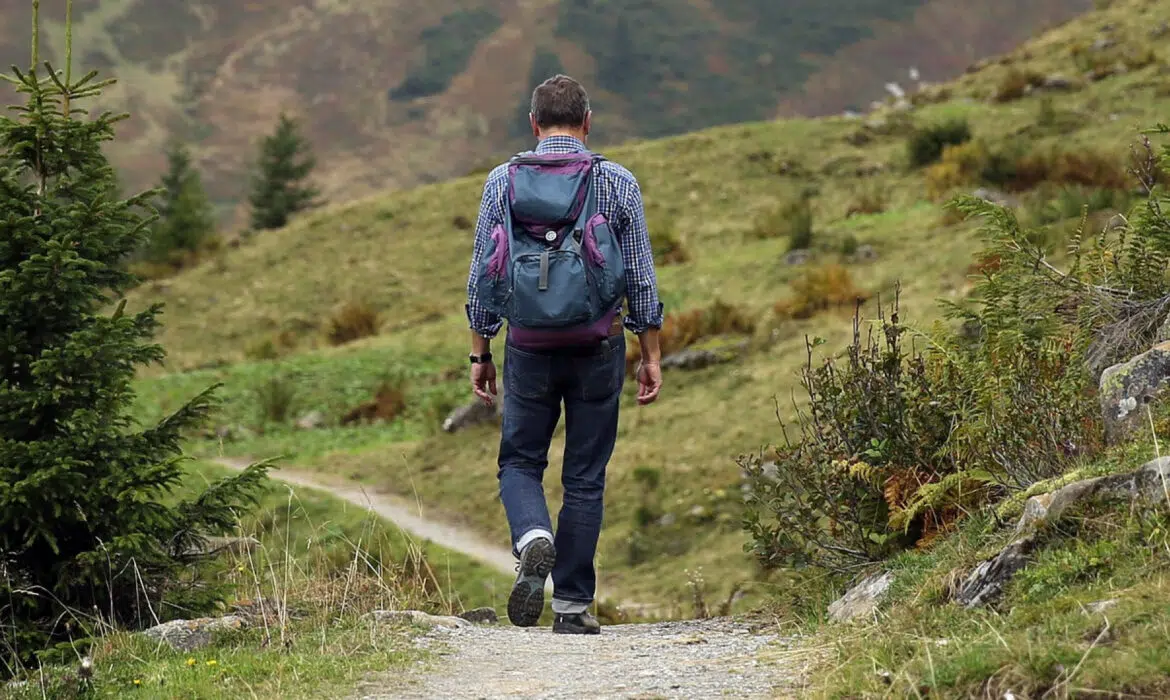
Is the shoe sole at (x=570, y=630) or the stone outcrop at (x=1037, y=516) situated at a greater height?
the stone outcrop at (x=1037, y=516)

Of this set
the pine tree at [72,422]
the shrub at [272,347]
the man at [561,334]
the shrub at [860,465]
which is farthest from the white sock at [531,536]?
the shrub at [272,347]

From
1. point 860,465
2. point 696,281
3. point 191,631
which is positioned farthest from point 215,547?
point 696,281

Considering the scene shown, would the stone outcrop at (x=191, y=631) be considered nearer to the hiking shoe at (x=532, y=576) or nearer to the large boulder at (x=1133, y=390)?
the hiking shoe at (x=532, y=576)

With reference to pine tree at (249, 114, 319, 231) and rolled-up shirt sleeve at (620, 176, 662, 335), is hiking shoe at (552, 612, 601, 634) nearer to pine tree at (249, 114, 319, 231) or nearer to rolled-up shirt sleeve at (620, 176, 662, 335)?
rolled-up shirt sleeve at (620, 176, 662, 335)

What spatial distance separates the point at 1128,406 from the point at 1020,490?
1.64 feet

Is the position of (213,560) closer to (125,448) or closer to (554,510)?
(125,448)

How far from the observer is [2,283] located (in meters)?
6.20

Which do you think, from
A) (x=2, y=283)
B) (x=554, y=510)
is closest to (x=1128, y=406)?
(x=2, y=283)

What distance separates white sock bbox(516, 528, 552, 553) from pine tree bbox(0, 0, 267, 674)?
59.5 inches

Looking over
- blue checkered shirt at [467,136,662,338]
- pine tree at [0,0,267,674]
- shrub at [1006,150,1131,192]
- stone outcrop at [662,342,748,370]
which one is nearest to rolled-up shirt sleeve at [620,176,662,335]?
blue checkered shirt at [467,136,662,338]

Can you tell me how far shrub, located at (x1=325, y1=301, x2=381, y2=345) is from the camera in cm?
2439

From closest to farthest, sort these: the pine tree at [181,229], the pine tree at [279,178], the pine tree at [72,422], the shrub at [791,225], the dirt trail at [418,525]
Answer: the pine tree at [72,422]
the dirt trail at [418,525]
the shrub at [791,225]
the pine tree at [181,229]
the pine tree at [279,178]

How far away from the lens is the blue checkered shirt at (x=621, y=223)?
18.5ft

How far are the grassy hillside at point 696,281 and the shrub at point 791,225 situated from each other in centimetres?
11
